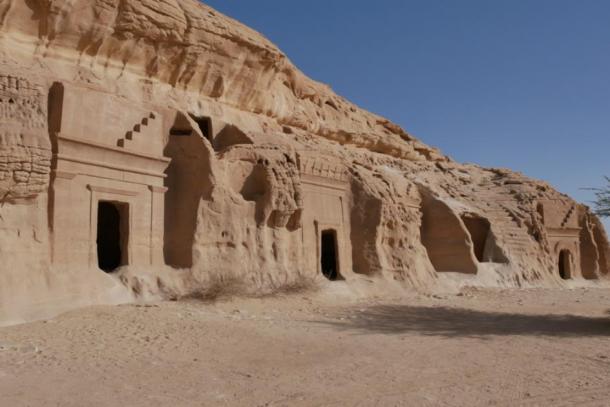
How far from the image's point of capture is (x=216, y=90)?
1789 cm

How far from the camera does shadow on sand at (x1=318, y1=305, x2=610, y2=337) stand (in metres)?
11.1

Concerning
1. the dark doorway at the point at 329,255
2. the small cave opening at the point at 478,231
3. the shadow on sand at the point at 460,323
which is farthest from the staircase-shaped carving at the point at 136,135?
the small cave opening at the point at 478,231

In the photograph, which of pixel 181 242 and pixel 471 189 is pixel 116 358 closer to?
pixel 181 242

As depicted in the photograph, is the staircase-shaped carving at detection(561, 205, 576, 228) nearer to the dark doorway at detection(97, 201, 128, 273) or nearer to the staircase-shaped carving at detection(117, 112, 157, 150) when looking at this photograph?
the dark doorway at detection(97, 201, 128, 273)

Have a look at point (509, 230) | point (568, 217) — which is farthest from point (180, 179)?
point (568, 217)

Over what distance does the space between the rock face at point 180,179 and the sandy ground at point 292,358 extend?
4.50 feet

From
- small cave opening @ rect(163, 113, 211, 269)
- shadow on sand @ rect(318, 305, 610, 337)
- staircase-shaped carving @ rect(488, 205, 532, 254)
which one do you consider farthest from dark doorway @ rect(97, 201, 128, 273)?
staircase-shaped carving @ rect(488, 205, 532, 254)

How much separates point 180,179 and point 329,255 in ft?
20.8

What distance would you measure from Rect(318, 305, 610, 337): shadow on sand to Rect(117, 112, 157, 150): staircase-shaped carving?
5.34 m

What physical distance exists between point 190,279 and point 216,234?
124 cm

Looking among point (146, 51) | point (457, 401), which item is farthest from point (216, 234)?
point (457, 401)

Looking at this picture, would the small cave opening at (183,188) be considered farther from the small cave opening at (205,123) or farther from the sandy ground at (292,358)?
the small cave opening at (205,123)

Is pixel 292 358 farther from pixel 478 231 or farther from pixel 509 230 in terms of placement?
pixel 509 230

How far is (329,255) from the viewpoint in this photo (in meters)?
18.7
